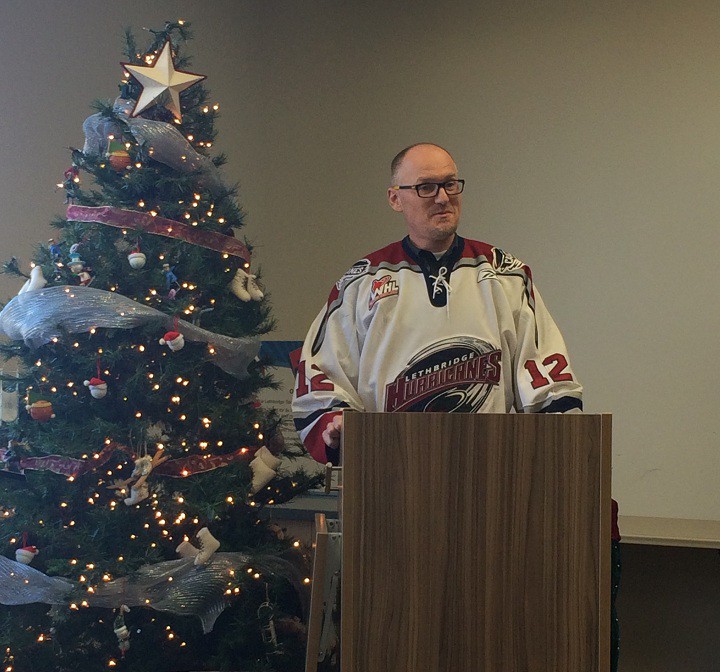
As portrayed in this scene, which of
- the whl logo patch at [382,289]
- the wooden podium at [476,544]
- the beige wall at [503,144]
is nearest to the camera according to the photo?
the wooden podium at [476,544]

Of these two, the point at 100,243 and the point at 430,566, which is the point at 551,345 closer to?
the point at 430,566

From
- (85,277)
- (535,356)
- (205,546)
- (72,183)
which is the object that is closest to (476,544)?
(535,356)

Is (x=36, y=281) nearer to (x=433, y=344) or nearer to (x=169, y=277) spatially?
(x=169, y=277)

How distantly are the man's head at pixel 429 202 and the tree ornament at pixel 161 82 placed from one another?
0.93 metres

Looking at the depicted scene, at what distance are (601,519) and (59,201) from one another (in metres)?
2.96

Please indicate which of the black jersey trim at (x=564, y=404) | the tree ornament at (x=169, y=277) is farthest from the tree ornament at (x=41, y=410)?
the black jersey trim at (x=564, y=404)

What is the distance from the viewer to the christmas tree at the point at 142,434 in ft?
7.70

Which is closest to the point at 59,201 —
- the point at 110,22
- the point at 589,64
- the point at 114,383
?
the point at 110,22

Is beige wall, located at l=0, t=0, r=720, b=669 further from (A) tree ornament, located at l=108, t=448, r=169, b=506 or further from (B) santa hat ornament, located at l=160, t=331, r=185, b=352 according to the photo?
(A) tree ornament, located at l=108, t=448, r=169, b=506

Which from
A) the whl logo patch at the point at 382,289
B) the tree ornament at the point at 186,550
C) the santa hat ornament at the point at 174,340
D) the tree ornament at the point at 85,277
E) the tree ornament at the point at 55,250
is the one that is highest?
the tree ornament at the point at 55,250

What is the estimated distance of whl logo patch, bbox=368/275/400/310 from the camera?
6.72 feet

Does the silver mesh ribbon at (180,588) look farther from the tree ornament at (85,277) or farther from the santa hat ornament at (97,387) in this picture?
the tree ornament at (85,277)

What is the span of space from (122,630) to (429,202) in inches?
59.4

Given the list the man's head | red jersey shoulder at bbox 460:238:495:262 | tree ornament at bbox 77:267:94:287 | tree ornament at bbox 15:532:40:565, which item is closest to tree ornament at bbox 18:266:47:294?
tree ornament at bbox 77:267:94:287
